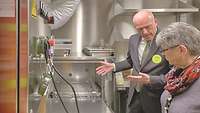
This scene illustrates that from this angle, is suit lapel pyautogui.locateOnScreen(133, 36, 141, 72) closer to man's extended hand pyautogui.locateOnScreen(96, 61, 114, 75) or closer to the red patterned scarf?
man's extended hand pyautogui.locateOnScreen(96, 61, 114, 75)

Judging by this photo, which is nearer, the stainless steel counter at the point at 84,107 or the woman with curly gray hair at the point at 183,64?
the woman with curly gray hair at the point at 183,64

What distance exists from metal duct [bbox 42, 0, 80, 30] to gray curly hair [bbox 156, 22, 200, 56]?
80.0 inches

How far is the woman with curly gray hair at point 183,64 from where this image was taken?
160 cm

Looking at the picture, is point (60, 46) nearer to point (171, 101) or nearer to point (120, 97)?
point (120, 97)

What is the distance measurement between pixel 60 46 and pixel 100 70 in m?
0.49

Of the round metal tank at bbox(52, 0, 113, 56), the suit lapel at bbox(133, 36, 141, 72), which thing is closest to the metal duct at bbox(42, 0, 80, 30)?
the round metal tank at bbox(52, 0, 113, 56)

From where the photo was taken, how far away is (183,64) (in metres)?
1.67

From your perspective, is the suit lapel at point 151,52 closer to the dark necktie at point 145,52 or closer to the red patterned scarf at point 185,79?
the dark necktie at point 145,52

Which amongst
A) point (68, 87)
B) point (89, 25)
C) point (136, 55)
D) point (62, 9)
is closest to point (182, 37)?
point (136, 55)

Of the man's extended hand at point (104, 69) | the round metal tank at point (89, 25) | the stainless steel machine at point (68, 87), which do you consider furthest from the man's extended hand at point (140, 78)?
the round metal tank at point (89, 25)

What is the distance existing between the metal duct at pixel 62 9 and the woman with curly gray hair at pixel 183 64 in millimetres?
2034

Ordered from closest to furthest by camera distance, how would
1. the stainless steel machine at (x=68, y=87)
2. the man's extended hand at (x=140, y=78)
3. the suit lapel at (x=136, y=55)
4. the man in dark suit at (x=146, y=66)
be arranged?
the stainless steel machine at (x=68, y=87)
the man's extended hand at (x=140, y=78)
the man in dark suit at (x=146, y=66)
the suit lapel at (x=136, y=55)

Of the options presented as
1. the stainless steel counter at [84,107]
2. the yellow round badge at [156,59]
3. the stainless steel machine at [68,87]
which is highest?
the yellow round badge at [156,59]

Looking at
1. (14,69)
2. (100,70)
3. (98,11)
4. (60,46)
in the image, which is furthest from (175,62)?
(98,11)
